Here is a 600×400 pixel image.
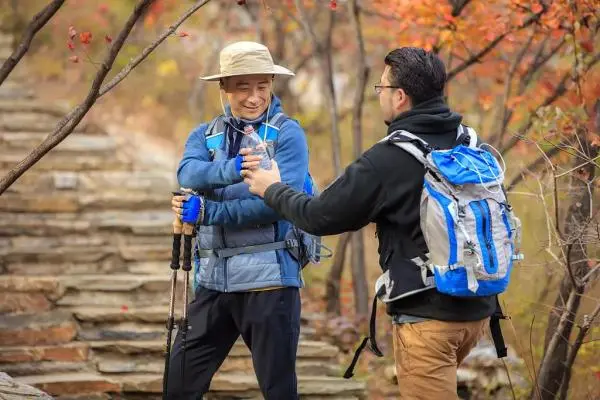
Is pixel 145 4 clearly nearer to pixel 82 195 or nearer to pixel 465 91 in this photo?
pixel 82 195

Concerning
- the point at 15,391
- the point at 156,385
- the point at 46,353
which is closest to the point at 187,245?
the point at 15,391

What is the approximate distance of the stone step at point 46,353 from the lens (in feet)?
21.9

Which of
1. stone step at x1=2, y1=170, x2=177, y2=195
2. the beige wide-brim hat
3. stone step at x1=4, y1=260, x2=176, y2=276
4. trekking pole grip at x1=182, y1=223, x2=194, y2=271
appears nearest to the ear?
the beige wide-brim hat

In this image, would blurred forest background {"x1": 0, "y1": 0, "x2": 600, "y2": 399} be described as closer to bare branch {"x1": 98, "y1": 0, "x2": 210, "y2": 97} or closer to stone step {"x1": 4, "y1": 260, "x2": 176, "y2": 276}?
bare branch {"x1": 98, "y1": 0, "x2": 210, "y2": 97}

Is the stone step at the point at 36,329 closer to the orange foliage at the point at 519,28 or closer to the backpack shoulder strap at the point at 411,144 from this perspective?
the orange foliage at the point at 519,28

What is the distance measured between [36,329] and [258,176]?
3471 millimetres

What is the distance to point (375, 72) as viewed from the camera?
57.8 feet

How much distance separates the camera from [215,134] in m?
4.64

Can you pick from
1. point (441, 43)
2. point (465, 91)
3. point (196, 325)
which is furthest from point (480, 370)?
point (465, 91)

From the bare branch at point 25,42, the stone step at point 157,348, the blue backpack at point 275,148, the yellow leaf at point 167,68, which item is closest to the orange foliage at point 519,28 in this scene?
the stone step at point 157,348

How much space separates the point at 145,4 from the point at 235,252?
1169 millimetres

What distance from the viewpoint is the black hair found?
3.81 meters

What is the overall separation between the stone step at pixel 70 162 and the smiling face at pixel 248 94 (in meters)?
5.58

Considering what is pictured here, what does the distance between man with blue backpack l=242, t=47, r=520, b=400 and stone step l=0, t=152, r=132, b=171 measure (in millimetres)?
6417
